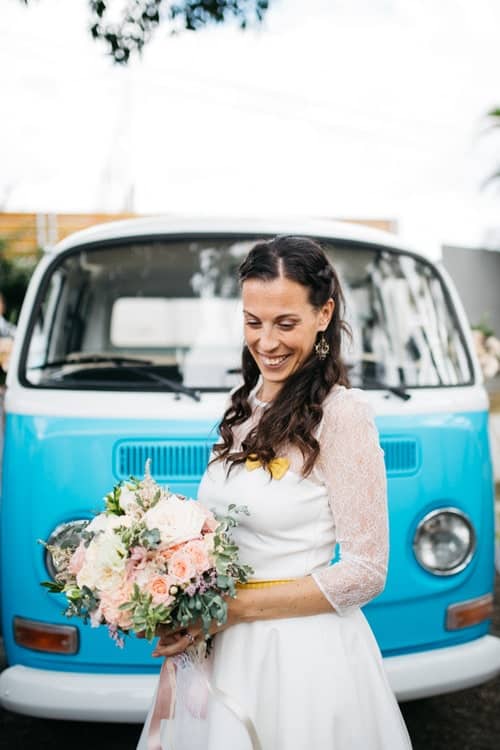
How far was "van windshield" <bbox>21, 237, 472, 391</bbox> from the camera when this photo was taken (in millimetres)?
3486

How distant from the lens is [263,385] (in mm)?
2115

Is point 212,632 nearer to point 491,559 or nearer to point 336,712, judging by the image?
point 336,712

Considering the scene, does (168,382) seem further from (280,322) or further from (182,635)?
(182,635)

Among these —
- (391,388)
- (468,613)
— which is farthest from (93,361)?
(468,613)

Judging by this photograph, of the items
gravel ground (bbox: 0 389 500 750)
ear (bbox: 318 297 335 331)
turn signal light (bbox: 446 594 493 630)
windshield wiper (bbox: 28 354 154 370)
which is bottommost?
gravel ground (bbox: 0 389 500 750)

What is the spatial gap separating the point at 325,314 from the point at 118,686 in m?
1.62

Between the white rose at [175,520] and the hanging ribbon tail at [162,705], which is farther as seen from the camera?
the hanging ribbon tail at [162,705]

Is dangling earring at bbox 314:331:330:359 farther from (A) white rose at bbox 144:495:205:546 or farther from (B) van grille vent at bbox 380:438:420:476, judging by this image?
(B) van grille vent at bbox 380:438:420:476

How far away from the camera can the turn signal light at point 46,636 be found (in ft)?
9.50

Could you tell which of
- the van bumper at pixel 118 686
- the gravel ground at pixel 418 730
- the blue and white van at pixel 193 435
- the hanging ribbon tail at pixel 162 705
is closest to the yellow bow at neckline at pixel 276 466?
the hanging ribbon tail at pixel 162 705

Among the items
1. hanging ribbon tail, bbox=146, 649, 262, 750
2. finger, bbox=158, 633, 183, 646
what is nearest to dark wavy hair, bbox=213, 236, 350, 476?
finger, bbox=158, 633, 183, 646

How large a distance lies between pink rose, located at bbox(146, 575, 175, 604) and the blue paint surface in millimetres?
1192

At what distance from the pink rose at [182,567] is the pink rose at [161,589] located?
16mm

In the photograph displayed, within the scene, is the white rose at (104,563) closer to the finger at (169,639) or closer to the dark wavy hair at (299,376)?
the finger at (169,639)
